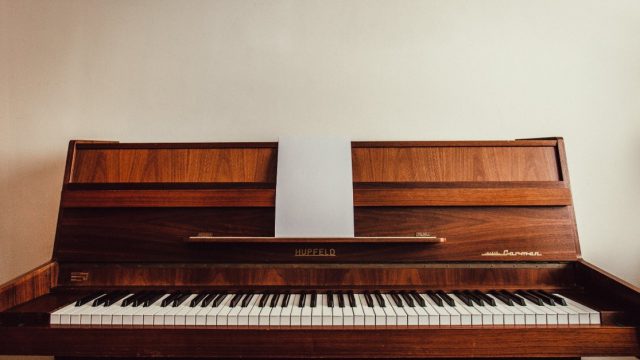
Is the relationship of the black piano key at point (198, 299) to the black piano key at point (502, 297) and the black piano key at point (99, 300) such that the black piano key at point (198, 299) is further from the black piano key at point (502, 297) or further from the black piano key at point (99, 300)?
the black piano key at point (502, 297)


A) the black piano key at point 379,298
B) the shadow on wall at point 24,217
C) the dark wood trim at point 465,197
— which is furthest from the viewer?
the shadow on wall at point 24,217

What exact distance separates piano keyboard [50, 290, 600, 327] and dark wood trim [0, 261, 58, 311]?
0.21m

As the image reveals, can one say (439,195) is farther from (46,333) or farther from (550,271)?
(46,333)

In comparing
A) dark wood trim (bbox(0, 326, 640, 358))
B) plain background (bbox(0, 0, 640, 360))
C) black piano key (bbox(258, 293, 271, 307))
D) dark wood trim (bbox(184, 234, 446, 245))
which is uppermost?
plain background (bbox(0, 0, 640, 360))

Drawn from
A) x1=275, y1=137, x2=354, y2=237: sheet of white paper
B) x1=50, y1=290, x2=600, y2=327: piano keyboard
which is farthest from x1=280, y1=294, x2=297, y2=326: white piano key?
x1=275, y1=137, x2=354, y2=237: sheet of white paper

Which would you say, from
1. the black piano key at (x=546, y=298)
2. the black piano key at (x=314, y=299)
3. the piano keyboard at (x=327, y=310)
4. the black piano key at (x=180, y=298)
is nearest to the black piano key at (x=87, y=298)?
the piano keyboard at (x=327, y=310)

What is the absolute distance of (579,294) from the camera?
1.54m

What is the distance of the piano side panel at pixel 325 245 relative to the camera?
1.66 meters

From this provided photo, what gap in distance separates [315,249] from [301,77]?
120 centimetres

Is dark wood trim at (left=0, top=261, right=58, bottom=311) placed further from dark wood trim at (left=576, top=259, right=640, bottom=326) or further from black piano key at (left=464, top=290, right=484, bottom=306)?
dark wood trim at (left=576, top=259, right=640, bottom=326)

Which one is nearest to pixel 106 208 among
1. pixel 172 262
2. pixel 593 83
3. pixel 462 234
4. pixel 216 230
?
pixel 172 262

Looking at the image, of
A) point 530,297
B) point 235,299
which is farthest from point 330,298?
point 530,297

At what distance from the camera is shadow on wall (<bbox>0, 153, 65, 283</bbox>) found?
7.61ft

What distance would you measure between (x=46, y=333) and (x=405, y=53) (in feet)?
7.50
